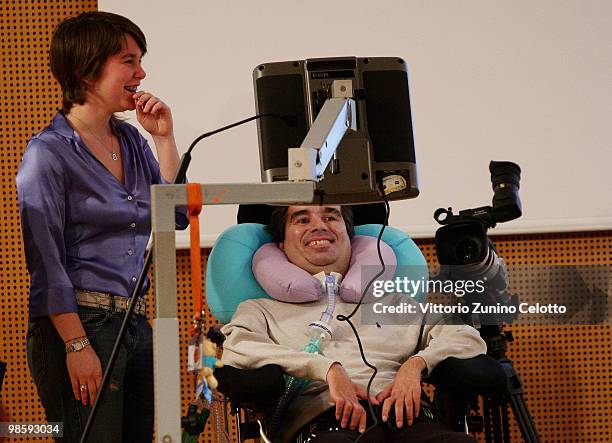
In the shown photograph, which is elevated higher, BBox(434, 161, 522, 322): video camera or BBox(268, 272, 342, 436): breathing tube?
BBox(434, 161, 522, 322): video camera

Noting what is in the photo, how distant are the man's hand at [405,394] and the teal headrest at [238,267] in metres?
0.44

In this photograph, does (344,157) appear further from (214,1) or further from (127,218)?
(214,1)

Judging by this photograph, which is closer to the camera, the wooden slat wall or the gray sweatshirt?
the gray sweatshirt

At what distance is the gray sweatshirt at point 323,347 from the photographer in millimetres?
2910

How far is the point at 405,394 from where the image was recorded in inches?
113

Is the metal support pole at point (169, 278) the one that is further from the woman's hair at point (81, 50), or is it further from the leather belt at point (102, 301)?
the woman's hair at point (81, 50)

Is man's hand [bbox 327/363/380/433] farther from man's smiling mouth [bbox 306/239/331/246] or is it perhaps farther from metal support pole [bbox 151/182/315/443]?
metal support pole [bbox 151/182/315/443]

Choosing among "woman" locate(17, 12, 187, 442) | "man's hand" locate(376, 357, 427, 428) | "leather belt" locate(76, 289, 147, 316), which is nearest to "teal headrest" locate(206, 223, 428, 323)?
"man's hand" locate(376, 357, 427, 428)

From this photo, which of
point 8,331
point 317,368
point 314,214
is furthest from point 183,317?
point 317,368

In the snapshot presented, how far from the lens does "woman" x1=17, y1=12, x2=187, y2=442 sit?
2.52 m

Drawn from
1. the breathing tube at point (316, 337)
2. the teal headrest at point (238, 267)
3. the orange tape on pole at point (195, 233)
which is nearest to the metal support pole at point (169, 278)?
the orange tape on pole at point (195, 233)

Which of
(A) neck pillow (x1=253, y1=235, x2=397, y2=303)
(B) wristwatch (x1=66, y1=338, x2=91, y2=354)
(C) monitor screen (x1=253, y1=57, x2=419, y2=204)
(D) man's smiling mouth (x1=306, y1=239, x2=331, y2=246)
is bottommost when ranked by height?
(B) wristwatch (x1=66, y1=338, x2=91, y2=354)

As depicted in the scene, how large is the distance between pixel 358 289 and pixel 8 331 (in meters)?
1.67

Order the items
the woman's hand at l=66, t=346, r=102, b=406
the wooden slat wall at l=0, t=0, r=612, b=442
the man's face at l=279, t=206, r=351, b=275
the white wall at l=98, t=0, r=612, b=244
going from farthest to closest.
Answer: the wooden slat wall at l=0, t=0, r=612, b=442
the white wall at l=98, t=0, r=612, b=244
the man's face at l=279, t=206, r=351, b=275
the woman's hand at l=66, t=346, r=102, b=406
